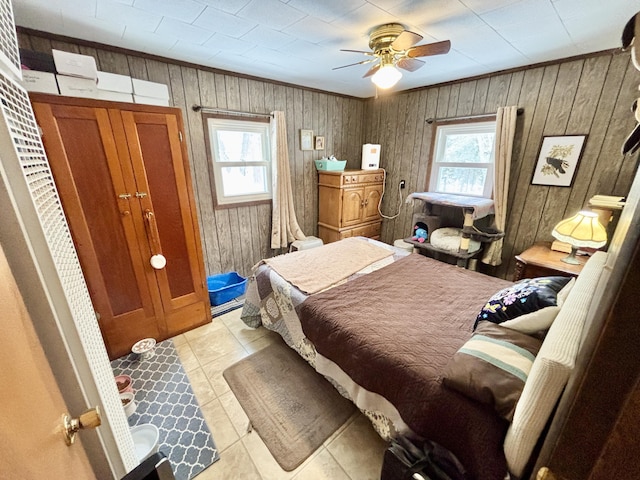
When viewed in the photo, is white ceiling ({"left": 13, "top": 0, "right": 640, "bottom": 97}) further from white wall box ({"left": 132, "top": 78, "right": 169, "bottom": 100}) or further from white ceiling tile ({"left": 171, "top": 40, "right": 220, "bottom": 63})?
white wall box ({"left": 132, "top": 78, "right": 169, "bottom": 100})

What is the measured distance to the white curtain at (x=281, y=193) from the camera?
10.2ft

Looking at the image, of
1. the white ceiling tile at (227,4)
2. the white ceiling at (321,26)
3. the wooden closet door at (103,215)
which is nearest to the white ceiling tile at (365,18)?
the white ceiling at (321,26)

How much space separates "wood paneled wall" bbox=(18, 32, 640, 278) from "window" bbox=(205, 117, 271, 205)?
137 mm

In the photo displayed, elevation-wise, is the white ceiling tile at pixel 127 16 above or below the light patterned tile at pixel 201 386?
above

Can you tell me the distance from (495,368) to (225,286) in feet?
9.09

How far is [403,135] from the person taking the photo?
11.6 feet

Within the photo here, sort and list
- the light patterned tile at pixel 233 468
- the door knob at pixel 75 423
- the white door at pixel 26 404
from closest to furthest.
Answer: the white door at pixel 26 404 < the door knob at pixel 75 423 < the light patterned tile at pixel 233 468

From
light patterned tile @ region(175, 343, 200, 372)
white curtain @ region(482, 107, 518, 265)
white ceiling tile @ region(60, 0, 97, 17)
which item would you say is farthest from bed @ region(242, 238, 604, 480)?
white ceiling tile @ region(60, 0, 97, 17)

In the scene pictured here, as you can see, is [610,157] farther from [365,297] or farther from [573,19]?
[365,297]

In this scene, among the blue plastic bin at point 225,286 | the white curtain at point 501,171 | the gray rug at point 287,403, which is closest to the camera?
the gray rug at point 287,403

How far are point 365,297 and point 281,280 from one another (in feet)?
2.25

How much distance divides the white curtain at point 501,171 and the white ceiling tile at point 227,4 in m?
2.56

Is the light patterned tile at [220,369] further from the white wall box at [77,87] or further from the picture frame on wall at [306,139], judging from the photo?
the picture frame on wall at [306,139]

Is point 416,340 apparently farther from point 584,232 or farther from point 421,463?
point 584,232
